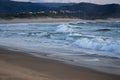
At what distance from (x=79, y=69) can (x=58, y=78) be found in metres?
1.64

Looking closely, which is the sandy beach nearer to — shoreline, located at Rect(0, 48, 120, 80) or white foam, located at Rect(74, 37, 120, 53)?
shoreline, located at Rect(0, 48, 120, 80)

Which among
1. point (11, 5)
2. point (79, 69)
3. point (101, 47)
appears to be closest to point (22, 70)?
point (79, 69)

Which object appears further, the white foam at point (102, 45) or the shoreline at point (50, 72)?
the white foam at point (102, 45)

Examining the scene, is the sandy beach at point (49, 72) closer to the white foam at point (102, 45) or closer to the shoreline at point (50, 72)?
the shoreline at point (50, 72)

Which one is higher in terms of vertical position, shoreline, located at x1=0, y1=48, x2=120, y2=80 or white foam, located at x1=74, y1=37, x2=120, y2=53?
shoreline, located at x1=0, y1=48, x2=120, y2=80

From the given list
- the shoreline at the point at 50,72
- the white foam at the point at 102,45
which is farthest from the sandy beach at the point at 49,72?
the white foam at the point at 102,45

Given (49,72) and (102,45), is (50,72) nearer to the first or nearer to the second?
(49,72)

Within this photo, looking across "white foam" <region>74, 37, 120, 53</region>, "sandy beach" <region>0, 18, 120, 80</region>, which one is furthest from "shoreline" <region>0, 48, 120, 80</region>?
"white foam" <region>74, 37, 120, 53</region>

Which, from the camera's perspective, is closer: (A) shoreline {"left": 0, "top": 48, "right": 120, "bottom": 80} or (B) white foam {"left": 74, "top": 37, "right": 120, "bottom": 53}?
(A) shoreline {"left": 0, "top": 48, "right": 120, "bottom": 80}

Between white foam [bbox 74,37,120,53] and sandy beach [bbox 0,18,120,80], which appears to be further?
white foam [bbox 74,37,120,53]

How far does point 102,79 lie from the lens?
814 centimetres

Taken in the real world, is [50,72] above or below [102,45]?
above

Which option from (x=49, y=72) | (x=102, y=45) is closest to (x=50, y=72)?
(x=49, y=72)

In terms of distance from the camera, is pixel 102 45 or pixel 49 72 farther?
pixel 102 45
